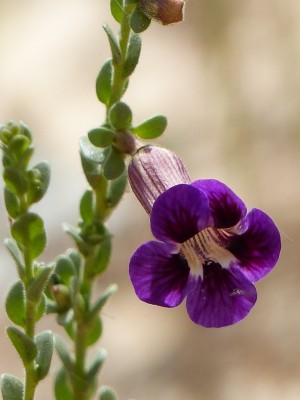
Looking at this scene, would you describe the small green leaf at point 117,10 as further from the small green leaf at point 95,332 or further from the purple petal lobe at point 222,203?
the small green leaf at point 95,332

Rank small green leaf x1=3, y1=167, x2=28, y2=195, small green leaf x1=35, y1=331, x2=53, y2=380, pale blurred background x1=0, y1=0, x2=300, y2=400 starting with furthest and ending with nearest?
1. pale blurred background x1=0, y1=0, x2=300, y2=400
2. small green leaf x1=35, y1=331, x2=53, y2=380
3. small green leaf x1=3, y1=167, x2=28, y2=195

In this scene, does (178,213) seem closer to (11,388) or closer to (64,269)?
(64,269)

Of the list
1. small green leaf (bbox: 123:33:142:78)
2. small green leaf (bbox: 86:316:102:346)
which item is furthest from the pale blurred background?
small green leaf (bbox: 123:33:142:78)

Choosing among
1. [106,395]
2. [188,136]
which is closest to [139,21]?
[106,395]

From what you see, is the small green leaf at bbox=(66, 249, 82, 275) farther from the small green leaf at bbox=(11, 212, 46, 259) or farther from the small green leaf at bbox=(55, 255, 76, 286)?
the small green leaf at bbox=(11, 212, 46, 259)

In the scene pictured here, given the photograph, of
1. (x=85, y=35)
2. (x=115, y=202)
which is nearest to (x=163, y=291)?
(x=115, y=202)
